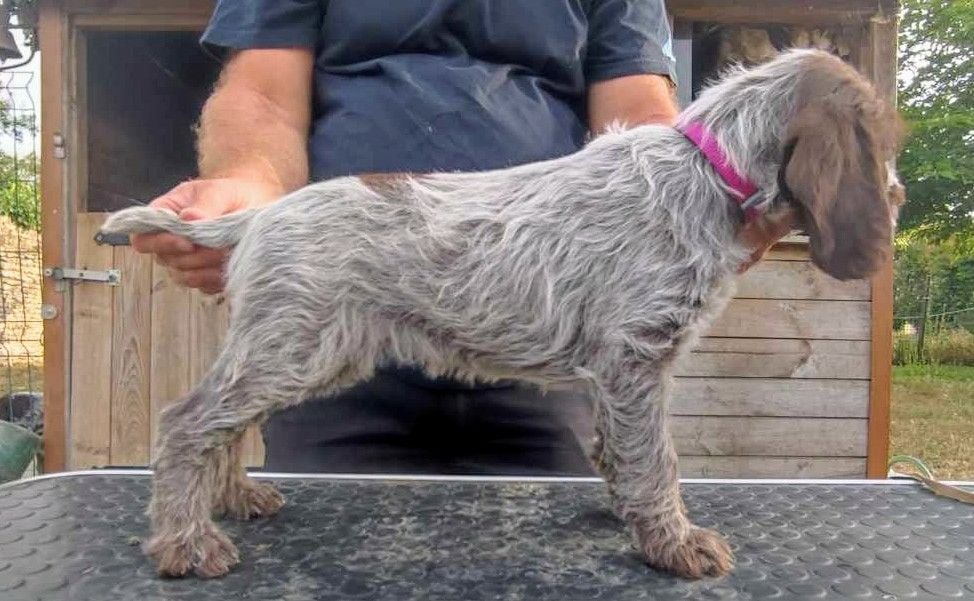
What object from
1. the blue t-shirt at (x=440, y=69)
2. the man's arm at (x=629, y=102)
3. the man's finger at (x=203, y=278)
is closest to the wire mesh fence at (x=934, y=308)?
the man's arm at (x=629, y=102)

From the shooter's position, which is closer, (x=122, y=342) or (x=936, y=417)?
(x=122, y=342)

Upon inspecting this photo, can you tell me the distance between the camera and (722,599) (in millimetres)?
1604

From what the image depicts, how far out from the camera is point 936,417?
1023 cm

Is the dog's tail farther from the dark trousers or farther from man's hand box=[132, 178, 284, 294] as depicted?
the dark trousers

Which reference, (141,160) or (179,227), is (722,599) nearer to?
(179,227)

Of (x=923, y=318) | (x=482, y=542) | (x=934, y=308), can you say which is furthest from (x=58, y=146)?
(x=934, y=308)

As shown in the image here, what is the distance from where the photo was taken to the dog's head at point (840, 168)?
159cm

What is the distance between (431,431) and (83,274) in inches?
144

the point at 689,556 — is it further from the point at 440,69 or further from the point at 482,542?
the point at 440,69

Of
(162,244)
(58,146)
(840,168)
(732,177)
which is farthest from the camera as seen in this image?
(58,146)

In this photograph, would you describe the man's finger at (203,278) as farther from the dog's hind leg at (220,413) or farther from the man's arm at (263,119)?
the man's arm at (263,119)

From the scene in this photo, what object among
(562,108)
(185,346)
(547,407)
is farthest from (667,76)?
(185,346)

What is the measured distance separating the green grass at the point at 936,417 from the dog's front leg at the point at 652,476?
658cm

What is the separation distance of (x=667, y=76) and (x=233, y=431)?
1588 mm
